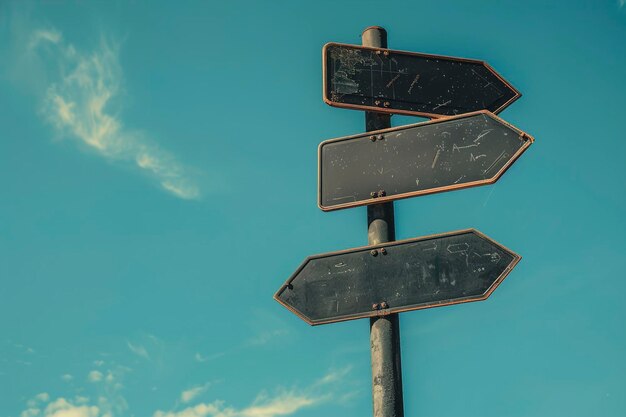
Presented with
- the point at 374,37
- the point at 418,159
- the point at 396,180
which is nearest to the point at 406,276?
the point at 396,180

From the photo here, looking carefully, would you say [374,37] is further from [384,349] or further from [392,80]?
[384,349]

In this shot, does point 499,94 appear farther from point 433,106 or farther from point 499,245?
point 499,245

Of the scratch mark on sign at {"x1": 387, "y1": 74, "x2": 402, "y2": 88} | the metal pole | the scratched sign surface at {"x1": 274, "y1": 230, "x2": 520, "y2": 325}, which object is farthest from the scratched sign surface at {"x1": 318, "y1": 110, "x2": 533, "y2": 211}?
the scratch mark on sign at {"x1": 387, "y1": 74, "x2": 402, "y2": 88}

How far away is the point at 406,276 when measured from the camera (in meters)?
3.26

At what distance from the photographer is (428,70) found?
3.99 meters

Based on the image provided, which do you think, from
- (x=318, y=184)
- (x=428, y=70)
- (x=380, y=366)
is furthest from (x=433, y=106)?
(x=380, y=366)

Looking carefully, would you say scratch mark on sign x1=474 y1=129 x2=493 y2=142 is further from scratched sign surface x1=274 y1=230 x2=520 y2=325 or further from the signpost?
scratched sign surface x1=274 y1=230 x2=520 y2=325

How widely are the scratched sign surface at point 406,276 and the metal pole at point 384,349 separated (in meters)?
0.08

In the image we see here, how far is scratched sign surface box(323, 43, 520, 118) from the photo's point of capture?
12.6 feet

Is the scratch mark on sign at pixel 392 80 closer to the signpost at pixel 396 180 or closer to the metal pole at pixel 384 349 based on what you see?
the signpost at pixel 396 180

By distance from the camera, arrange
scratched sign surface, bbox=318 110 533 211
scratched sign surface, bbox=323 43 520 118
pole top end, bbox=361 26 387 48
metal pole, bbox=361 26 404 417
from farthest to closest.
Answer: pole top end, bbox=361 26 387 48 < scratched sign surface, bbox=323 43 520 118 < scratched sign surface, bbox=318 110 533 211 < metal pole, bbox=361 26 404 417

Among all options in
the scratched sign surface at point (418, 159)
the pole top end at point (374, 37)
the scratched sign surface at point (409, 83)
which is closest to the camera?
the scratched sign surface at point (418, 159)

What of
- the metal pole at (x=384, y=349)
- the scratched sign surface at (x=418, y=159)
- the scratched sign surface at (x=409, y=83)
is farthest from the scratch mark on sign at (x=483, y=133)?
the metal pole at (x=384, y=349)

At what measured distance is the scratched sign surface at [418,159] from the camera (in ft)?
11.2
